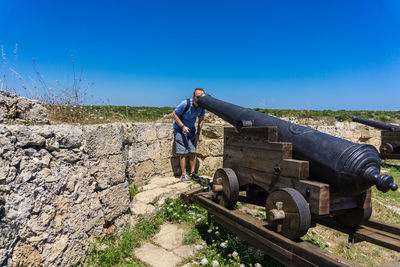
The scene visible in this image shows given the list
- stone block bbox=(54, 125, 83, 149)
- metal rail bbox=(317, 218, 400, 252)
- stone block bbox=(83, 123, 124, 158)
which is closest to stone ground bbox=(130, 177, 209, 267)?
stone block bbox=(83, 123, 124, 158)

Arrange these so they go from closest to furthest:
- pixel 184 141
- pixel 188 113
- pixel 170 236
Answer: pixel 170 236 < pixel 188 113 < pixel 184 141

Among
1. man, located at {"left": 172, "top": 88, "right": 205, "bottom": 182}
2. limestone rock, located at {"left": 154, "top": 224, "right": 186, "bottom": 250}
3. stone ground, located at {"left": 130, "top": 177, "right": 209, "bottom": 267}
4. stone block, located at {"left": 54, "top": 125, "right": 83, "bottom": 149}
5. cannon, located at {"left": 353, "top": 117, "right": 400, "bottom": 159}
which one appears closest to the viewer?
stone block, located at {"left": 54, "top": 125, "right": 83, "bottom": 149}

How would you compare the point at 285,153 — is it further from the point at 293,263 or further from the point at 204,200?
the point at 204,200

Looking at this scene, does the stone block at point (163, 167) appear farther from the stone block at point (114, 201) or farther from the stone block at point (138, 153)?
the stone block at point (114, 201)

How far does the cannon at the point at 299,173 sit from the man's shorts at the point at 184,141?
1.98 m

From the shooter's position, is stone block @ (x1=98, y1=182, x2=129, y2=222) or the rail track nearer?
the rail track

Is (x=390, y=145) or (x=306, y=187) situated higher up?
(x=306, y=187)

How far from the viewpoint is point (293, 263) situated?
2172mm

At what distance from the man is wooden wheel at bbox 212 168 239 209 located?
5.47 ft

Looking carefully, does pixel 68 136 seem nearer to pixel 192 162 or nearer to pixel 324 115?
pixel 192 162

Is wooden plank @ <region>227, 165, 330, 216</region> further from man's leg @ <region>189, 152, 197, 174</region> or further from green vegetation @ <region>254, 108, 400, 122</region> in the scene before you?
green vegetation @ <region>254, 108, 400, 122</region>

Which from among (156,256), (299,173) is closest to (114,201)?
(156,256)

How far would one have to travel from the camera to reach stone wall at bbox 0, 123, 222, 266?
233 centimetres

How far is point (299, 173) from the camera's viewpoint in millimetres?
2414
